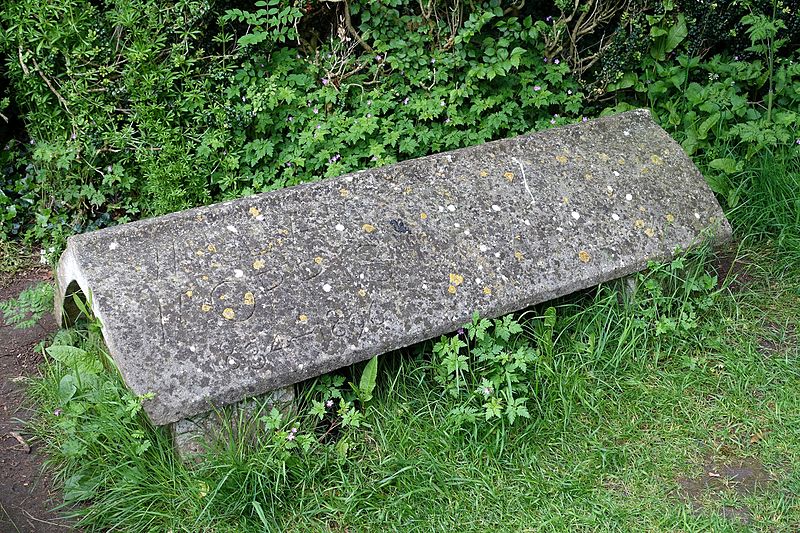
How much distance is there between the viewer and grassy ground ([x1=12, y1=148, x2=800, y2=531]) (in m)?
3.10

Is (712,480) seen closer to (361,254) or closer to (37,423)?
(361,254)

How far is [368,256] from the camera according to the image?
341 cm

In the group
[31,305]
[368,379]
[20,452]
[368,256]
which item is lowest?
[20,452]

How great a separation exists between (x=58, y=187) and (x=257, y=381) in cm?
284

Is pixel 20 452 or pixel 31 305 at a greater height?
pixel 31 305

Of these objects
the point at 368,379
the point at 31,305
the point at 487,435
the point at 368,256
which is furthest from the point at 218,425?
the point at 31,305

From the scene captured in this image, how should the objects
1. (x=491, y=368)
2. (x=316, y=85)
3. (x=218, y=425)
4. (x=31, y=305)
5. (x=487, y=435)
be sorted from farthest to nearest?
(x=316, y=85)
(x=31, y=305)
(x=491, y=368)
(x=487, y=435)
(x=218, y=425)

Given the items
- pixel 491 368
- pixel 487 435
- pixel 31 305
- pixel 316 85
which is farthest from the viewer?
pixel 316 85

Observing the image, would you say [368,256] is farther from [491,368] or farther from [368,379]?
[491,368]

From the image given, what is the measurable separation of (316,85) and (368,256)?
1908mm

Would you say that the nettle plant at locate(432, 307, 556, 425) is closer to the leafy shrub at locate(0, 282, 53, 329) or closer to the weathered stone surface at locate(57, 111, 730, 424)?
the weathered stone surface at locate(57, 111, 730, 424)

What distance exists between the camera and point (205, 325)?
3092mm

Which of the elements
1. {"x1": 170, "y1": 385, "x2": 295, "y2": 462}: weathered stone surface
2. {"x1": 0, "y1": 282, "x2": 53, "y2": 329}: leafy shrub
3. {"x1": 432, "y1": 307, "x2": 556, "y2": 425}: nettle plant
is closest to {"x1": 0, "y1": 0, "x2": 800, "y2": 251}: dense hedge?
{"x1": 0, "y1": 282, "x2": 53, "y2": 329}: leafy shrub

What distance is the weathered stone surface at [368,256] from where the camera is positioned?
306 centimetres
